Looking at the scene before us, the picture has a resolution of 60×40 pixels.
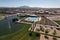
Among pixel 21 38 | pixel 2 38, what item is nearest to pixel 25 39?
pixel 21 38

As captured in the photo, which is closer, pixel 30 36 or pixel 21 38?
pixel 21 38

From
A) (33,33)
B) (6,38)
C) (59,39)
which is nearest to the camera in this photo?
(59,39)

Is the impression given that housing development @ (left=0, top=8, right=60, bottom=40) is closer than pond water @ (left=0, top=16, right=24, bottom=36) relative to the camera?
Yes

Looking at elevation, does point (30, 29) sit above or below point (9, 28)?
above

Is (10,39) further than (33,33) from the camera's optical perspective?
No

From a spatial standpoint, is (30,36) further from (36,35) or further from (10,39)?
(10,39)

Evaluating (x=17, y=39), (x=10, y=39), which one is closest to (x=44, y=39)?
(x=17, y=39)

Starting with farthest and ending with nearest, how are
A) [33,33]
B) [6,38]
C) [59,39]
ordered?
[33,33] → [6,38] → [59,39]

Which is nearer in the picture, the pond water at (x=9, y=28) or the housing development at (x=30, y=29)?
the housing development at (x=30, y=29)

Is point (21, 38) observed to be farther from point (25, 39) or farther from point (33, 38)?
point (33, 38)

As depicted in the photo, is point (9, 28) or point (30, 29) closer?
point (30, 29)
